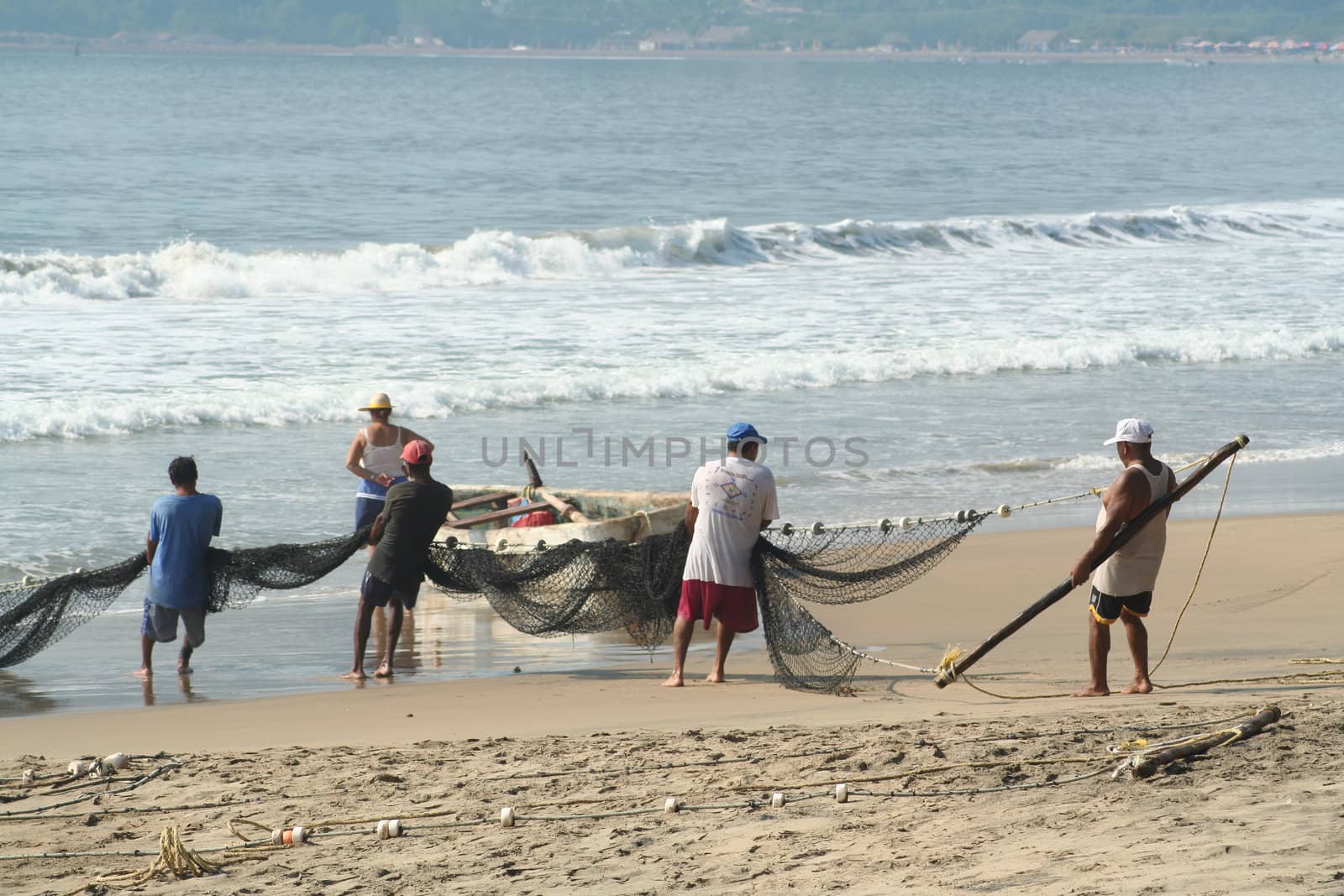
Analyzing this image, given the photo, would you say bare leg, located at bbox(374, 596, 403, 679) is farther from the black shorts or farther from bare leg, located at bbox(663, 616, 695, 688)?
the black shorts

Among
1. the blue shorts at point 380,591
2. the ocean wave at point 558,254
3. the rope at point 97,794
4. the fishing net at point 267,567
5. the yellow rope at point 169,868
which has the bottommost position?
the yellow rope at point 169,868

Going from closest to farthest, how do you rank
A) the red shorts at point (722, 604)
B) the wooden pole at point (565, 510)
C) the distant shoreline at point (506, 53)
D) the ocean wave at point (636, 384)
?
the red shorts at point (722, 604)
the wooden pole at point (565, 510)
the ocean wave at point (636, 384)
the distant shoreline at point (506, 53)

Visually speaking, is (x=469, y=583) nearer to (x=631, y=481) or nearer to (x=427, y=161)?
(x=631, y=481)

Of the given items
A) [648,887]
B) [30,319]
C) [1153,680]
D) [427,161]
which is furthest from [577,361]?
[427,161]

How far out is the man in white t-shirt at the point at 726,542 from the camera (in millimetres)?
7559

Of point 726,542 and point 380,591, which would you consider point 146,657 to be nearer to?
point 380,591

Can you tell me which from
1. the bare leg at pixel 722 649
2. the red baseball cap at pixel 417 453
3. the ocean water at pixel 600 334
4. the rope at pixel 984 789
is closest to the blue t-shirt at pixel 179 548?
the ocean water at pixel 600 334

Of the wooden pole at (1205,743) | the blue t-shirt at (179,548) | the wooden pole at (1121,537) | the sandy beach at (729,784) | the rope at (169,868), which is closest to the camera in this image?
the sandy beach at (729,784)

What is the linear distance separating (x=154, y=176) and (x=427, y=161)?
988cm

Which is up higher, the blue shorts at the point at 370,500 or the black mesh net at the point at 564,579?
the blue shorts at the point at 370,500

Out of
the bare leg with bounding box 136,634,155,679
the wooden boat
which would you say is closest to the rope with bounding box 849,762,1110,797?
the wooden boat

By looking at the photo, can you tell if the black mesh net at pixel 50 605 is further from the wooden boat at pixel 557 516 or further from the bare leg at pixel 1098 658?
the bare leg at pixel 1098 658

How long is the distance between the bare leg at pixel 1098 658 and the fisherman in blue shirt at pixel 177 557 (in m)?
4.39

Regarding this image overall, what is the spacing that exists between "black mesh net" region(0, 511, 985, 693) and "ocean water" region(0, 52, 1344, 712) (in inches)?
14.1
